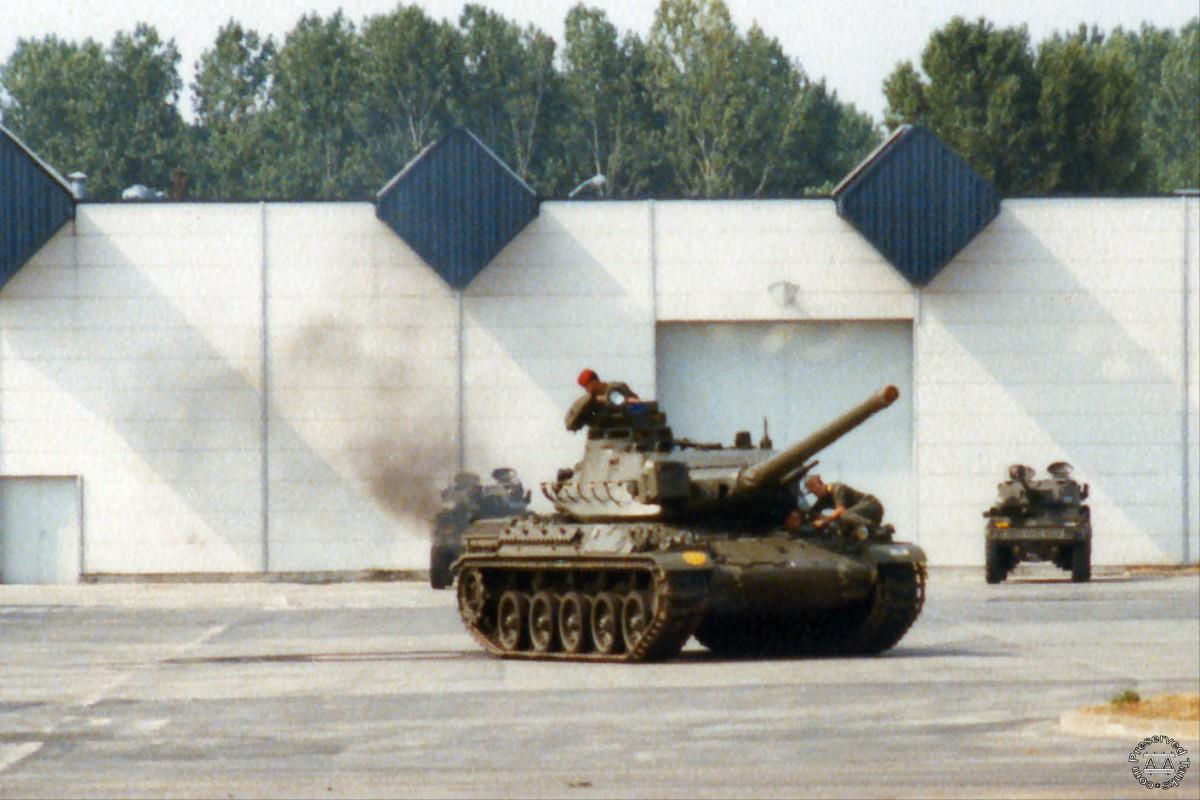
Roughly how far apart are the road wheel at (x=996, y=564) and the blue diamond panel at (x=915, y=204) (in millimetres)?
7811

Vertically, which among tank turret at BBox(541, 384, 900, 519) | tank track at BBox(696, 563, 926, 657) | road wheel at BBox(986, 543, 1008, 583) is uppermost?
tank turret at BBox(541, 384, 900, 519)

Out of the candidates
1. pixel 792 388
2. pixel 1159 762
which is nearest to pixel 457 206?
pixel 792 388

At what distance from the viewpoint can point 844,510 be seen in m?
26.6

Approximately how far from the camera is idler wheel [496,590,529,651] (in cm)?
2661

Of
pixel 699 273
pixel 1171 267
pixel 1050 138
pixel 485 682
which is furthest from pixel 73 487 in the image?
pixel 1050 138

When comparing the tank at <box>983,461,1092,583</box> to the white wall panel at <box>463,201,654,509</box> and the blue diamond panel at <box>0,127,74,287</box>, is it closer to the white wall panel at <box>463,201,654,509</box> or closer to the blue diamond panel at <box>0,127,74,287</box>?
the white wall panel at <box>463,201,654,509</box>

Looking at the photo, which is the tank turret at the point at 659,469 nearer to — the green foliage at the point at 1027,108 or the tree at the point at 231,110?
the green foliage at the point at 1027,108

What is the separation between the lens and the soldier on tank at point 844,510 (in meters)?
26.0

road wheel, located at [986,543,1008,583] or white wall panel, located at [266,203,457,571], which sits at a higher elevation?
white wall panel, located at [266,203,457,571]

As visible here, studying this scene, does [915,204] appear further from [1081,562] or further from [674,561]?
[674,561]

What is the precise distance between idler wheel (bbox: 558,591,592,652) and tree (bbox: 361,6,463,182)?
72087mm

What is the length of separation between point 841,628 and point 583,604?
284 centimetres

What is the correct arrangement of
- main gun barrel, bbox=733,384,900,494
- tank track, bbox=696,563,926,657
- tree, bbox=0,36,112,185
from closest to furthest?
main gun barrel, bbox=733,384,900,494 < tank track, bbox=696,563,926,657 < tree, bbox=0,36,112,185

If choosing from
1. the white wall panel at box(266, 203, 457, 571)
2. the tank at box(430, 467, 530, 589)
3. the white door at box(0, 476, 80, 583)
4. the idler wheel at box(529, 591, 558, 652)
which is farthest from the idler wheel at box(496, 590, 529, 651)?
the white door at box(0, 476, 80, 583)
